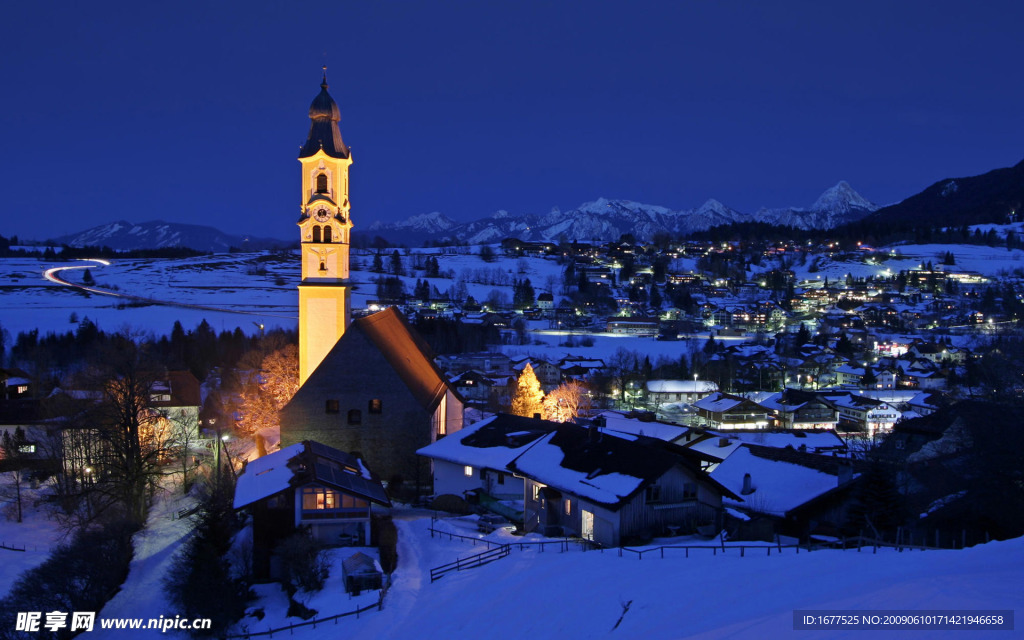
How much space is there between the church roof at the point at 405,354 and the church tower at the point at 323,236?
231 centimetres

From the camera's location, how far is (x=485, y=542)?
68.2 ft

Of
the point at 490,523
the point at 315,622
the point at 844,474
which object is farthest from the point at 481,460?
the point at 844,474

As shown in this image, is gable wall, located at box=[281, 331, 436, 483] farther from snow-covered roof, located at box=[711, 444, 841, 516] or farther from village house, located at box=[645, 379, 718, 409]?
village house, located at box=[645, 379, 718, 409]

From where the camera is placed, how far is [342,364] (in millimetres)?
30328

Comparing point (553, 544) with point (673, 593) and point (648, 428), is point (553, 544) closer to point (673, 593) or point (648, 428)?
point (673, 593)

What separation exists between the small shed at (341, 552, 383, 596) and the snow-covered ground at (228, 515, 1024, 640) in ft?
1.23

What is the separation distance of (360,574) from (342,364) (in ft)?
43.7

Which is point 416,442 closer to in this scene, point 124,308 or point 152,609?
point 152,609

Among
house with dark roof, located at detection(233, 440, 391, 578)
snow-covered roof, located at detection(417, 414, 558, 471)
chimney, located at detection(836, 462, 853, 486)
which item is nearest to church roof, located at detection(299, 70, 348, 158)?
snow-covered roof, located at detection(417, 414, 558, 471)

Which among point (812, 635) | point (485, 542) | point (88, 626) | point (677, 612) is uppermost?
point (812, 635)

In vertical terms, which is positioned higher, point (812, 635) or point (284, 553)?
point (812, 635)

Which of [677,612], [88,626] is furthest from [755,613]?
[88,626]

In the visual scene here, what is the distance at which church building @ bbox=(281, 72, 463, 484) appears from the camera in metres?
30.1

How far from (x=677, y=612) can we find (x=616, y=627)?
3.88ft
